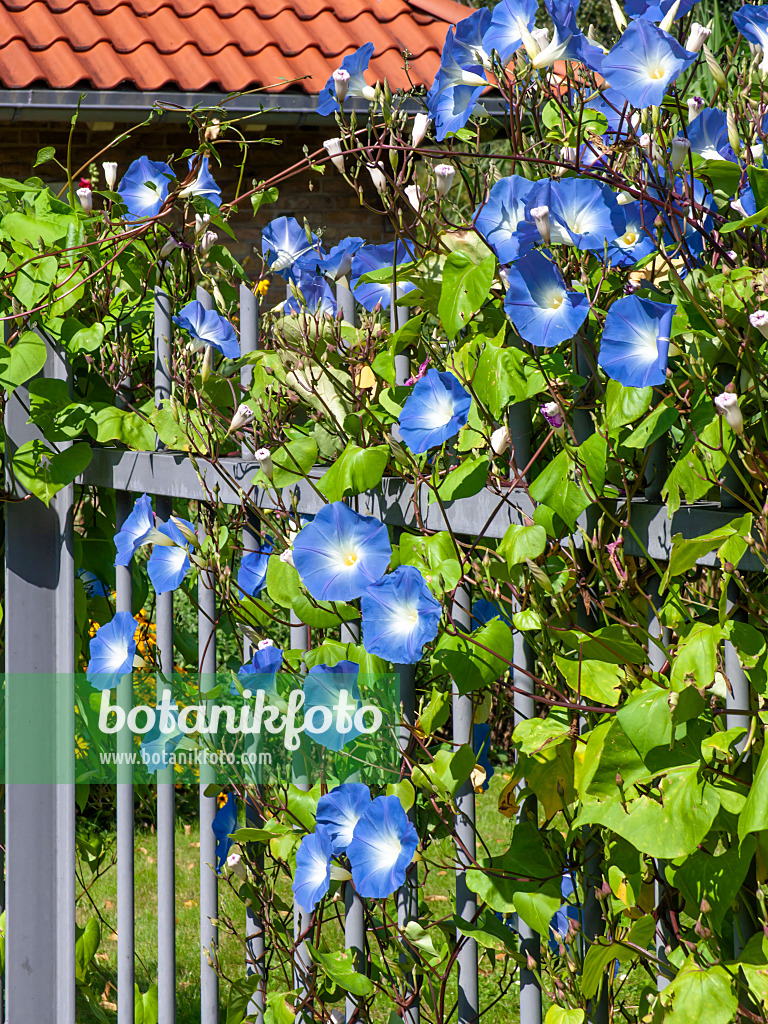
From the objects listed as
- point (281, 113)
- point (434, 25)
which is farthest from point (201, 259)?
point (434, 25)

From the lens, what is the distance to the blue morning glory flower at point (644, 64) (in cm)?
82

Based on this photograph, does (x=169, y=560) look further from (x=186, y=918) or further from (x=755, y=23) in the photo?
(x=186, y=918)

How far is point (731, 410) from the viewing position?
729mm

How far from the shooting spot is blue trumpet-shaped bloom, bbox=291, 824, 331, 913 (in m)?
1.06

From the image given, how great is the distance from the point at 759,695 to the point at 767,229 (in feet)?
1.22

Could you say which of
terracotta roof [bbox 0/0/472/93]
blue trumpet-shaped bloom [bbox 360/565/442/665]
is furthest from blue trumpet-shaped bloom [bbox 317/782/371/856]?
terracotta roof [bbox 0/0/472/93]

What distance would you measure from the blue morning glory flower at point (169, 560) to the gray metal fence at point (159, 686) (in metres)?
0.03

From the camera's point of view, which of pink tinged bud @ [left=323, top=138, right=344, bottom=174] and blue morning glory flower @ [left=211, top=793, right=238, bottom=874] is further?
blue morning glory flower @ [left=211, top=793, right=238, bottom=874]

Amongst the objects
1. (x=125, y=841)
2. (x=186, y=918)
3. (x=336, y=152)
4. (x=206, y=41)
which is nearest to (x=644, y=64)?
(x=336, y=152)

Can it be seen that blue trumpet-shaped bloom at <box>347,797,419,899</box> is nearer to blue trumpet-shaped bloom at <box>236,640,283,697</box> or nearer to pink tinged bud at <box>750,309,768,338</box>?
blue trumpet-shaped bloom at <box>236,640,283,697</box>

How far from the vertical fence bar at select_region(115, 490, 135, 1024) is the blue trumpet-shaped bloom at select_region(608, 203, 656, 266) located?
89 centimetres

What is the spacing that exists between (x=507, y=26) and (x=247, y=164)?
17.4 ft

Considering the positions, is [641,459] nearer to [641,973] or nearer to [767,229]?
[767,229]

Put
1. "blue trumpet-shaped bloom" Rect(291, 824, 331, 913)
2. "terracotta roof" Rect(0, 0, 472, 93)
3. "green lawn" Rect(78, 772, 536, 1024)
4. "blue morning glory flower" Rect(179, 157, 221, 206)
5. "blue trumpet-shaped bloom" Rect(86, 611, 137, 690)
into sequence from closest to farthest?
"blue trumpet-shaped bloom" Rect(291, 824, 331, 913) < "blue trumpet-shaped bloom" Rect(86, 611, 137, 690) < "blue morning glory flower" Rect(179, 157, 221, 206) < "green lawn" Rect(78, 772, 536, 1024) < "terracotta roof" Rect(0, 0, 472, 93)
